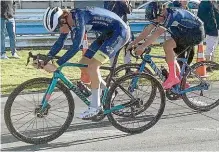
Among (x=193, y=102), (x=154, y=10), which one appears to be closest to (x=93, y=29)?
(x=154, y=10)

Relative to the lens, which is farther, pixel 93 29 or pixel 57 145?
pixel 93 29

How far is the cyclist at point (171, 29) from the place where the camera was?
6672 millimetres

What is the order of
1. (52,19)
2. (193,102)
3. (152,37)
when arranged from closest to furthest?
(52,19)
(152,37)
(193,102)

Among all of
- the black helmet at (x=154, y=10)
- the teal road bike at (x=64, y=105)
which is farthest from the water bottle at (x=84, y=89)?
the black helmet at (x=154, y=10)

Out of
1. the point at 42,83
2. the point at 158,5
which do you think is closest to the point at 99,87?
the point at 42,83

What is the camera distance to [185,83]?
709 cm

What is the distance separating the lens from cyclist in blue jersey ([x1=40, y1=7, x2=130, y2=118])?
5520mm

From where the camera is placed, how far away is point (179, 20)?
22.0ft

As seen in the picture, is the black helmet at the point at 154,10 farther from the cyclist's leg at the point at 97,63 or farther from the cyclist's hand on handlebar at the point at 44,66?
the cyclist's hand on handlebar at the point at 44,66

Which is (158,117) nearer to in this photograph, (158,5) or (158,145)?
(158,145)

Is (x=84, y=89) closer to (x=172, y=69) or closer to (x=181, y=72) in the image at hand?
(x=172, y=69)

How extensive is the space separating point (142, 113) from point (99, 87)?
96 centimetres

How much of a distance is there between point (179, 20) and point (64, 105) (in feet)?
6.92

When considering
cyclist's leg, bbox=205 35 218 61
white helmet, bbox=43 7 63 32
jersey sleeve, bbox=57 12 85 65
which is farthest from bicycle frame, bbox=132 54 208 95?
cyclist's leg, bbox=205 35 218 61
